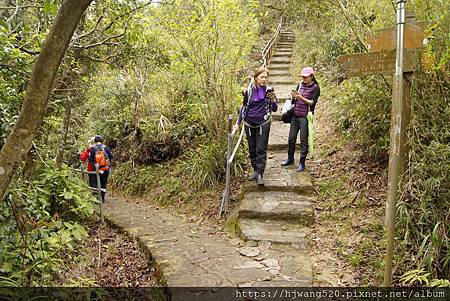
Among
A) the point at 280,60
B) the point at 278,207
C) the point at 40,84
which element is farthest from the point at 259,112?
the point at 280,60

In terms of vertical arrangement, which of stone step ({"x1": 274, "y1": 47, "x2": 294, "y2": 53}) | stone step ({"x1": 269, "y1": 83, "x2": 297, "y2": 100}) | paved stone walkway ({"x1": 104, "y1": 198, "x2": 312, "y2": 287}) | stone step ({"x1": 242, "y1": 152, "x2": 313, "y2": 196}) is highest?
stone step ({"x1": 274, "y1": 47, "x2": 294, "y2": 53})

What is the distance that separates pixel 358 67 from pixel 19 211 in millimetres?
4470

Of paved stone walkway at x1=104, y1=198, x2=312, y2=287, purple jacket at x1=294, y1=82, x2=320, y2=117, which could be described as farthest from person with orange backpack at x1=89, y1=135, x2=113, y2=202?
purple jacket at x1=294, y1=82, x2=320, y2=117

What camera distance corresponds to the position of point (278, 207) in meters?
5.44

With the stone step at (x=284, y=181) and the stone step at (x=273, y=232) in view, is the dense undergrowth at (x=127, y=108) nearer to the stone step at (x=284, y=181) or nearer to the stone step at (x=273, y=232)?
the stone step at (x=284, y=181)

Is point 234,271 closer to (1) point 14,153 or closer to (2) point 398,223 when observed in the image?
(2) point 398,223

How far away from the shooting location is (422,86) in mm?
4375

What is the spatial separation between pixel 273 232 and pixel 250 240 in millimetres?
356

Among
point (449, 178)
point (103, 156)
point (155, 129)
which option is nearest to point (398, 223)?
point (449, 178)

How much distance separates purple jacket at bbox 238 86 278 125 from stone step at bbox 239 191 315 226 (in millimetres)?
1224

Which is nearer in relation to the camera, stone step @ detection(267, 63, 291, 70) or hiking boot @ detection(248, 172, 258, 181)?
hiking boot @ detection(248, 172, 258, 181)

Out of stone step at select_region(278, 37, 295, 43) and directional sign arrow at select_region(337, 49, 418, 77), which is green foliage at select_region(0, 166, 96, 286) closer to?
directional sign arrow at select_region(337, 49, 418, 77)

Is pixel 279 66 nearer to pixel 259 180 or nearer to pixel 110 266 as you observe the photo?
pixel 259 180

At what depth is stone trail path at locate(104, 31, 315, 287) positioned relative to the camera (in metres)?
4.14
